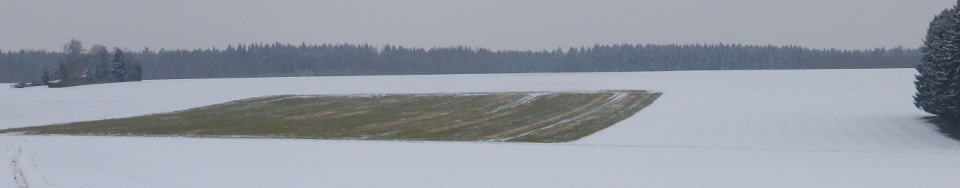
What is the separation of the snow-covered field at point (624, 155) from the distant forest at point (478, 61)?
100376 mm

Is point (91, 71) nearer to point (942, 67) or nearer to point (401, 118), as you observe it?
point (401, 118)

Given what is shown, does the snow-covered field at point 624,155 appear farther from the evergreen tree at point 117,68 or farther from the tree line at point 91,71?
the evergreen tree at point 117,68

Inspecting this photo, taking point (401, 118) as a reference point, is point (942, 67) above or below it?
above

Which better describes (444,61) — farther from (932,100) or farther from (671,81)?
(932,100)

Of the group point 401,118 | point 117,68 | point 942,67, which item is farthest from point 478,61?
point 942,67

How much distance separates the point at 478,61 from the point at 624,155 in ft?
527

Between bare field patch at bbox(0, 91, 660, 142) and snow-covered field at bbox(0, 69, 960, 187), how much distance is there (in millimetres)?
3087

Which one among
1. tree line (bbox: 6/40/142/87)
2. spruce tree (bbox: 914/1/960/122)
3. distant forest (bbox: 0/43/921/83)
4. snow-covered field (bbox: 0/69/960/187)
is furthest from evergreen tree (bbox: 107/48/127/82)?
spruce tree (bbox: 914/1/960/122)

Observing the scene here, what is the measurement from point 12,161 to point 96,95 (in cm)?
5111

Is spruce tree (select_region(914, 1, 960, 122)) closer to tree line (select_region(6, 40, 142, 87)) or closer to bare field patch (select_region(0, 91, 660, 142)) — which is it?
bare field patch (select_region(0, 91, 660, 142))

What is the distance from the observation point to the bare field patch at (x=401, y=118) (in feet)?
135

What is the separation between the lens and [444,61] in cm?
18875

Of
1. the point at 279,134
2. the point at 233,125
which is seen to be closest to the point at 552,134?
the point at 279,134

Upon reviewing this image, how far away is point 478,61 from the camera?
186 metres
